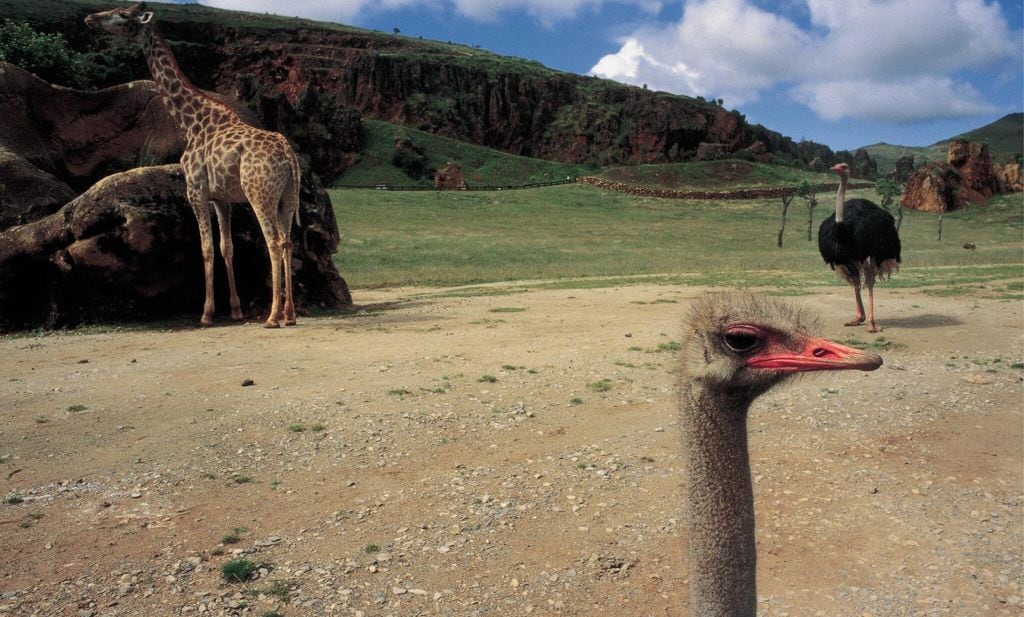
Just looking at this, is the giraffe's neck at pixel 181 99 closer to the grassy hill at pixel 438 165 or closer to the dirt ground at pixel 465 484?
the dirt ground at pixel 465 484

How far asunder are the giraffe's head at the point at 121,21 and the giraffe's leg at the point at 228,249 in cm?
297

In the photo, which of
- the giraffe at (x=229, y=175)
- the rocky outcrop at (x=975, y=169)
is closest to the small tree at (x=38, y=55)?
the giraffe at (x=229, y=175)

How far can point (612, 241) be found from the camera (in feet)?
122

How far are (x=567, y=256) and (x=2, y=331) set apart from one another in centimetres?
2205

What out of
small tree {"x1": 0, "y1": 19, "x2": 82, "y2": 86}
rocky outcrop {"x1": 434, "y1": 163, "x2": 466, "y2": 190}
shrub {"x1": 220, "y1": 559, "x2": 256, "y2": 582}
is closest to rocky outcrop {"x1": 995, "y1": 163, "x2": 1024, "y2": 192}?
rocky outcrop {"x1": 434, "y1": 163, "x2": 466, "y2": 190}

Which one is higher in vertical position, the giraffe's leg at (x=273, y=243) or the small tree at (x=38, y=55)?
the small tree at (x=38, y=55)

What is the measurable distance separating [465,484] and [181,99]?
9.84 m

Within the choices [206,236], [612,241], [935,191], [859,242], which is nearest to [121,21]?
[206,236]

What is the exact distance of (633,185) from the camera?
65.9 metres

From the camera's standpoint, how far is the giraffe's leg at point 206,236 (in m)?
11.2

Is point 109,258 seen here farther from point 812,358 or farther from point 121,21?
point 812,358

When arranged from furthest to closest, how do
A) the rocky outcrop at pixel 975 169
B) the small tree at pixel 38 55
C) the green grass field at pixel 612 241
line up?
1. the rocky outcrop at pixel 975 169
2. the green grass field at pixel 612 241
3. the small tree at pixel 38 55

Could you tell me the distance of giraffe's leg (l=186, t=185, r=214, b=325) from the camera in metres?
11.2

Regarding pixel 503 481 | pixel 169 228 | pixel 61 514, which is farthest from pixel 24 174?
pixel 503 481
